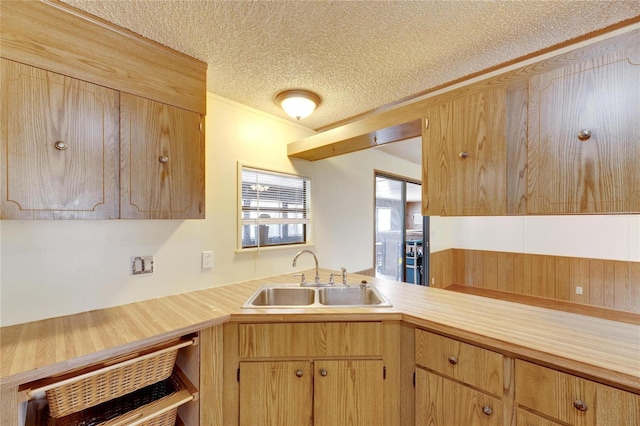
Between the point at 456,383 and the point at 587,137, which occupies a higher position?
the point at 587,137

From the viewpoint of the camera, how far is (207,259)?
6.09 feet

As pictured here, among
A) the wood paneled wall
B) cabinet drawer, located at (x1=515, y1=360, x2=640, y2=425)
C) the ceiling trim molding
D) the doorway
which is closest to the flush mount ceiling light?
the ceiling trim molding

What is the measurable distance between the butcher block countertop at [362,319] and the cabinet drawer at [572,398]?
0.11ft

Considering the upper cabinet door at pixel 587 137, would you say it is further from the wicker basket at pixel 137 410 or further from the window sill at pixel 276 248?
the wicker basket at pixel 137 410

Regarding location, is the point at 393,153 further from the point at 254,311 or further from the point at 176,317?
the point at 176,317

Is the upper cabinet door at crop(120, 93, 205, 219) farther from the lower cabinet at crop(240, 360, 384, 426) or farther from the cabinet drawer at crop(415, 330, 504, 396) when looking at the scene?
the cabinet drawer at crop(415, 330, 504, 396)

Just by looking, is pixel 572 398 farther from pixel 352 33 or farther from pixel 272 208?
pixel 272 208

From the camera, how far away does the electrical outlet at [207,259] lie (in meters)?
1.84

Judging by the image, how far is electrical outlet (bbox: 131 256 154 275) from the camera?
155 cm

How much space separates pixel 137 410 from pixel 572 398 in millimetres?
1678

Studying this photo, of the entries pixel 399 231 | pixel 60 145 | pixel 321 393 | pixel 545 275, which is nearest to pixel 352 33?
pixel 60 145

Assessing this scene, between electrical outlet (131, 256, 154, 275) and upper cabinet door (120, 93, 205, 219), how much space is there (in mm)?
381

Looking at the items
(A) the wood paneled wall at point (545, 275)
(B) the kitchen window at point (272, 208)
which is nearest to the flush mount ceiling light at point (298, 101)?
(B) the kitchen window at point (272, 208)

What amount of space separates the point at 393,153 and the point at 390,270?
1.71 metres
